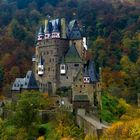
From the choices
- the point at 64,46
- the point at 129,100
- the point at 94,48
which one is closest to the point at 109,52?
the point at 94,48

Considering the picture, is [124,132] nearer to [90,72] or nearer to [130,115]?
[90,72]

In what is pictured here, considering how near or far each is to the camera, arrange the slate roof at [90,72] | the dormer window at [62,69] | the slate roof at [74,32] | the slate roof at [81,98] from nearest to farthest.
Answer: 1. the slate roof at [81,98]
2. the slate roof at [90,72]
3. the dormer window at [62,69]
4. the slate roof at [74,32]

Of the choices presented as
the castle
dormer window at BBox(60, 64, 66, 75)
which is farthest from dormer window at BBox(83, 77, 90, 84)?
dormer window at BBox(60, 64, 66, 75)

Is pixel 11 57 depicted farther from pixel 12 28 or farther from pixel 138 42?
pixel 138 42

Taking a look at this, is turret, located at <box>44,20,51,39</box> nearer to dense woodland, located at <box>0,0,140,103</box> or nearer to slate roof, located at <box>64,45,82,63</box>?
slate roof, located at <box>64,45,82,63</box>

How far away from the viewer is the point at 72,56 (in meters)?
62.5

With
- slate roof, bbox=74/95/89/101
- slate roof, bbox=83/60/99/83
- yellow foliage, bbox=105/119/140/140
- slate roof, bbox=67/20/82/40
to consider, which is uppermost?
slate roof, bbox=67/20/82/40

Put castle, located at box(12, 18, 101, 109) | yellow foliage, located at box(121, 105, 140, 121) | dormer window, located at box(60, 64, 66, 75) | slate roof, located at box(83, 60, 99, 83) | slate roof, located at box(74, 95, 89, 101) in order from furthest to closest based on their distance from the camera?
dormer window, located at box(60, 64, 66, 75), yellow foliage, located at box(121, 105, 140, 121), slate roof, located at box(83, 60, 99, 83), castle, located at box(12, 18, 101, 109), slate roof, located at box(74, 95, 89, 101)

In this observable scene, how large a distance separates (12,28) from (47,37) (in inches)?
1641

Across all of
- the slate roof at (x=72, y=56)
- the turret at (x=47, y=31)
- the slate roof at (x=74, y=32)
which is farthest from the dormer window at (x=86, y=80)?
the turret at (x=47, y=31)

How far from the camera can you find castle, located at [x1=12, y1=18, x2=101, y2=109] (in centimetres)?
6034

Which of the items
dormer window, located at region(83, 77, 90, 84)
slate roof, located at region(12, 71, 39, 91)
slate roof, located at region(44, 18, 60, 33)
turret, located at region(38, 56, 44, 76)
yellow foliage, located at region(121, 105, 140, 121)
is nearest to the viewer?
dormer window, located at region(83, 77, 90, 84)

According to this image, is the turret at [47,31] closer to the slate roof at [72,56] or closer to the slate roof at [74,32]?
the slate roof at [74,32]

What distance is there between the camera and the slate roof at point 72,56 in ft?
204
